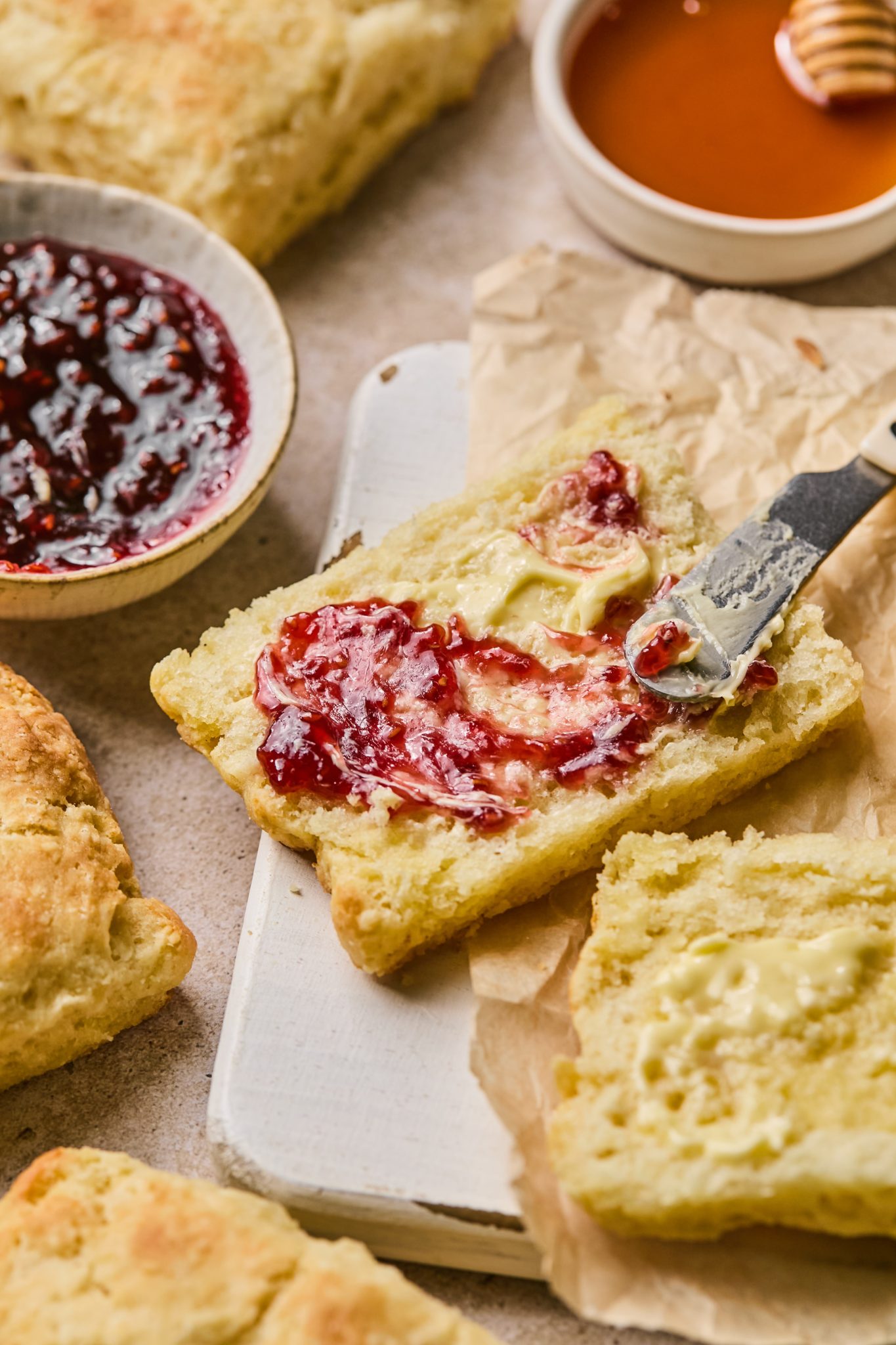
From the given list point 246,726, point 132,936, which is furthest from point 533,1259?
point 246,726

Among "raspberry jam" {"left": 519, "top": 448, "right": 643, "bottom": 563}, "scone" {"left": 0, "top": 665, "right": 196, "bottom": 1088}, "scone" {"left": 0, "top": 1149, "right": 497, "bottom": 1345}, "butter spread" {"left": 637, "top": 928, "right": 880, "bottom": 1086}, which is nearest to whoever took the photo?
"scone" {"left": 0, "top": 1149, "right": 497, "bottom": 1345}

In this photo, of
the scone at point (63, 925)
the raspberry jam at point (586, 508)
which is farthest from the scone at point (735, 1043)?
the scone at point (63, 925)

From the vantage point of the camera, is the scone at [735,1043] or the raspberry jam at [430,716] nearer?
the scone at [735,1043]

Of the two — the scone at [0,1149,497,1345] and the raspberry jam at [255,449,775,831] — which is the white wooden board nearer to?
the scone at [0,1149,497,1345]

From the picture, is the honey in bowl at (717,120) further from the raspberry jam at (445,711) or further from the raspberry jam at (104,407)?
the raspberry jam at (445,711)

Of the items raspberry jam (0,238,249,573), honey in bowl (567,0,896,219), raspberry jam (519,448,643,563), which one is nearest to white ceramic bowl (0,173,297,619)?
raspberry jam (0,238,249,573)

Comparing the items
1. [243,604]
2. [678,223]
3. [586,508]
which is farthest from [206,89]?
[586,508]
